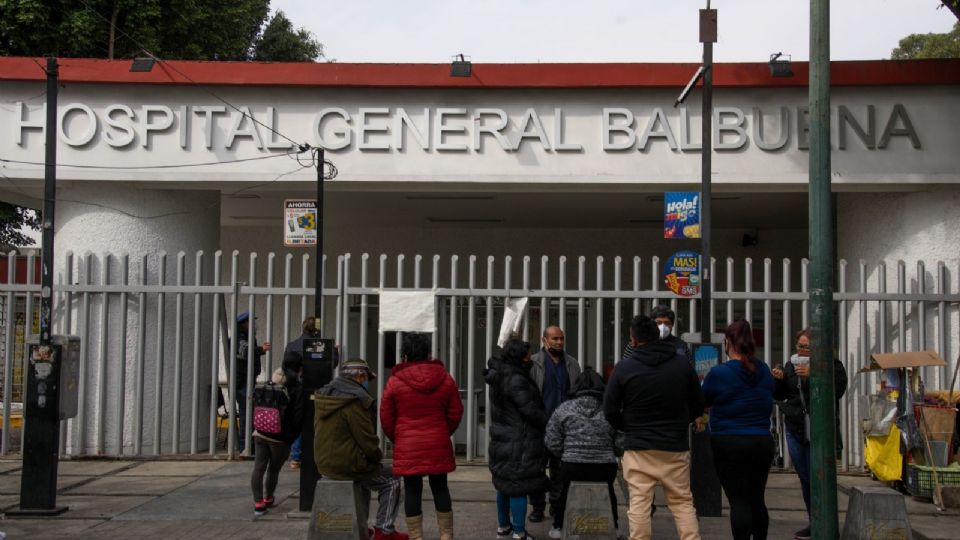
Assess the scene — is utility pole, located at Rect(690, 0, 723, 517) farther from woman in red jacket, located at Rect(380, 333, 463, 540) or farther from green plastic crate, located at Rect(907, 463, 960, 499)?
woman in red jacket, located at Rect(380, 333, 463, 540)

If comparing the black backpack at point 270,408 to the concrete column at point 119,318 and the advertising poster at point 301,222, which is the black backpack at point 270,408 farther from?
the concrete column at point 119,318

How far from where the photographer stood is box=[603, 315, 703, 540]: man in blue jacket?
655 centimetres

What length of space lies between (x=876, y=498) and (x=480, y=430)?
614 centimetres

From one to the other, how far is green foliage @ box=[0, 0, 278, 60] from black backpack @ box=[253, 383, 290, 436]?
42.4 ft

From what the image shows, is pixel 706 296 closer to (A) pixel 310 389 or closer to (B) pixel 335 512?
(A) pixel 310 389

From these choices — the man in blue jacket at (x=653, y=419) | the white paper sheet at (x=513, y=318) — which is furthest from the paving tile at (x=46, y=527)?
the man in blue jacket at (x=653, y=419)

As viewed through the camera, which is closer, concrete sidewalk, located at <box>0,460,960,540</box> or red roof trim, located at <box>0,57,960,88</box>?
concrete sidewalk, located at <box>0,460,960,540</box>

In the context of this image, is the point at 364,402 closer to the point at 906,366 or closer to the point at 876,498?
the point at 876,498

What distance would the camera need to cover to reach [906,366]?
9.35m

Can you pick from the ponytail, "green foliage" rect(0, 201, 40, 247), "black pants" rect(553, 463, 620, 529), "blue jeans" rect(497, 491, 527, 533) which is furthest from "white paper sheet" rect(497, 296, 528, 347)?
"green foliage" rect(0, 201, 40, 247)

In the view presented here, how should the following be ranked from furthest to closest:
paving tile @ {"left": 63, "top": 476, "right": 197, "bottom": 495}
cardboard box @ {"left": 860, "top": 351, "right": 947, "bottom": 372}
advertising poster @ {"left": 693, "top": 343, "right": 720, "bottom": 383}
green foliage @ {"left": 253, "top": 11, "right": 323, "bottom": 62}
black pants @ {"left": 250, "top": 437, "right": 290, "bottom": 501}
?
green foliage @ {"left": 253, "top": 11, "right": 323, "bottom": 62} → paving tile @ {"left": 63, "top": 476, "right": 197, "bottom": 495} → cardboard box @ {"left": 860, "top": 351, "right": 947, "bottom": 372} → advertising poster @ {"left": 693, "top": 343, "right": 720, "bottom": 383} → black pants @ {"left": 250, "top": 437, "right": 290, "bottom": 501}

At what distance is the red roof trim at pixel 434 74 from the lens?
434 inches

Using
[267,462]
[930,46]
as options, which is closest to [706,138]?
[267,462]

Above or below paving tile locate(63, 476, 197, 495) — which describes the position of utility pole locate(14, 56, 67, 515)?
above
